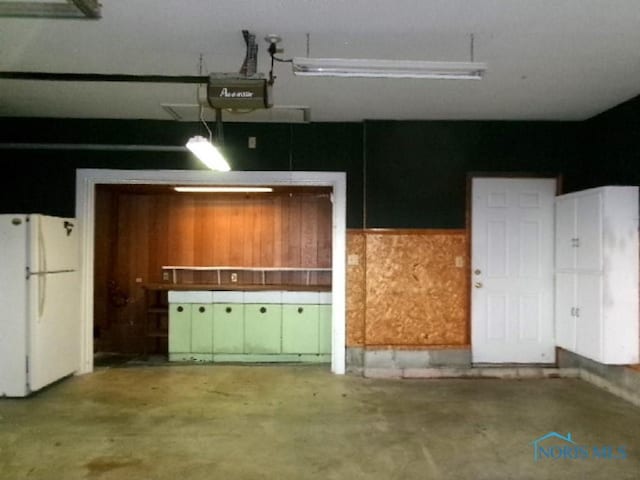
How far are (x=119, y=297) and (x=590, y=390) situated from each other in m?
6.00

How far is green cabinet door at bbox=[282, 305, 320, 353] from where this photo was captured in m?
6.13

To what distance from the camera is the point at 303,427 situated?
397cm

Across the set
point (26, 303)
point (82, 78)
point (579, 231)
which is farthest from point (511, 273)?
point (26, 303)

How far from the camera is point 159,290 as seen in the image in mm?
6883

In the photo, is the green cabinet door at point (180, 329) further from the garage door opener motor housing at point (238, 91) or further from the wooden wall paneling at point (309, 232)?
the garage door opener motor housing at point (238, 91)

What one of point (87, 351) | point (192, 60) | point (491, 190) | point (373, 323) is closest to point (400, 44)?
point (192, 60)

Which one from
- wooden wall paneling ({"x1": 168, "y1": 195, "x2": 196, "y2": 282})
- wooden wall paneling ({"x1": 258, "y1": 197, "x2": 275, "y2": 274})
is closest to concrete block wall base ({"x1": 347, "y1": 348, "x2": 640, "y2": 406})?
wooden wall paneling ({"x1": 258, "y1": 197, "x2": 275, "y2": 274})

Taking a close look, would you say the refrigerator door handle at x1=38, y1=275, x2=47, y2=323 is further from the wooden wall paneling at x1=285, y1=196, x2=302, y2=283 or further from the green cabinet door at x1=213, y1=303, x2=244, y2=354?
the wooden wall paneling at x1=285, y1=196, x2=302, y2=283

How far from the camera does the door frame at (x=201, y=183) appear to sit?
5.63 m

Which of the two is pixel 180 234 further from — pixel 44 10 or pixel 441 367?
pixel 44 10

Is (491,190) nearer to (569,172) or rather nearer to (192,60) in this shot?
(569,172)

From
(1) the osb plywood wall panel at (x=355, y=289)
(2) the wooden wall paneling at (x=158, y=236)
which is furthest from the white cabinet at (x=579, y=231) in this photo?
(2) the wooden wall paneling at (x=158, y=236)

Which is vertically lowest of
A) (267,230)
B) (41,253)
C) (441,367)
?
(441,367)

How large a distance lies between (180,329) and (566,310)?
453 cm
